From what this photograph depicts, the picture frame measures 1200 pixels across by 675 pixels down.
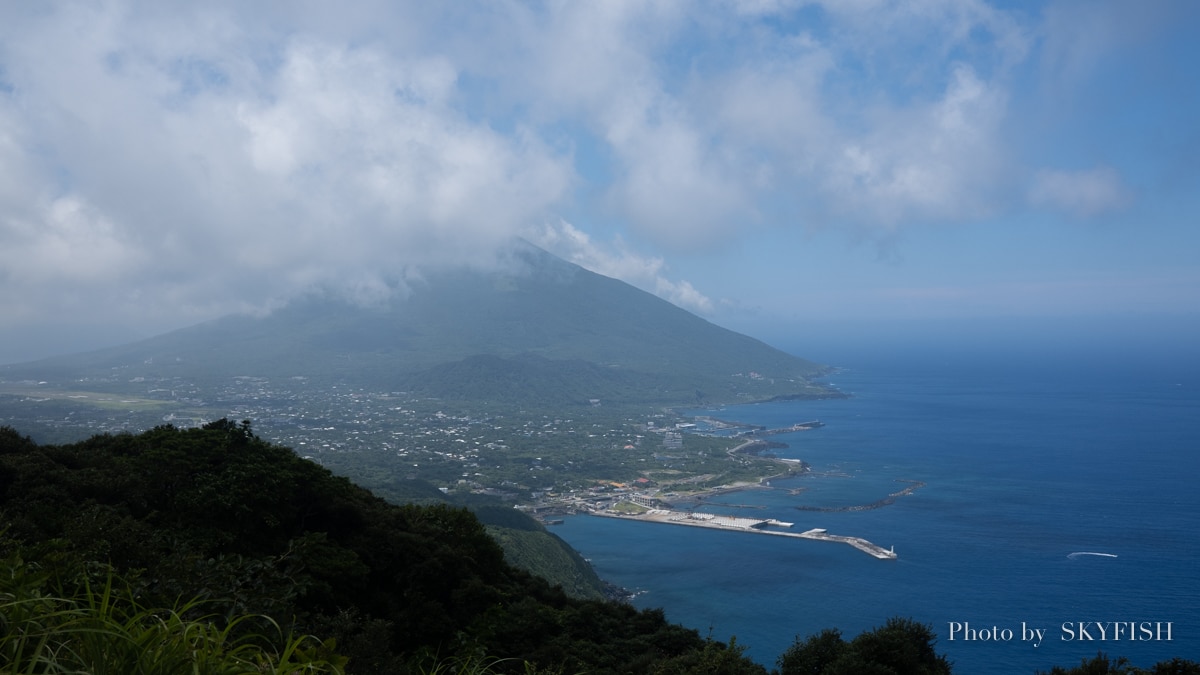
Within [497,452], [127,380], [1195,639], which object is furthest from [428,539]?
[127,380]

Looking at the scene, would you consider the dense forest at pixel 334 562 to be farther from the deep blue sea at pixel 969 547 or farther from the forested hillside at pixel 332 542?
the deep blue sea at pixel 969 547

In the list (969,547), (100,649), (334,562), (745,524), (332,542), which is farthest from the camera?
(745,524)

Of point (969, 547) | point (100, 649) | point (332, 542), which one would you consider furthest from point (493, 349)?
point (100, 649)

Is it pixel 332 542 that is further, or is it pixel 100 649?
pixel 332 542

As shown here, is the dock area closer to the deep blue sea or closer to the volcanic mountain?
the deep blue sea

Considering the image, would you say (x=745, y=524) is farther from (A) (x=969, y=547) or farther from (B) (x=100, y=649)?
(B) (x=100, y=649)

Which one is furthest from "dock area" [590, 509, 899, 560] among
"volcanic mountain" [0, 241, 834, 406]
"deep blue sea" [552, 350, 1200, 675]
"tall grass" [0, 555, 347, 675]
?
"volcanic mountain" [0, 241, 834, 406]
